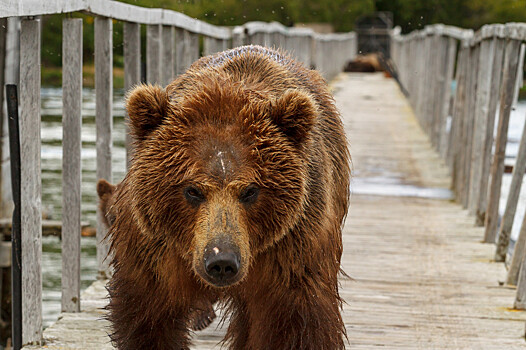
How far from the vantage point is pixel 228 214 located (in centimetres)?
321

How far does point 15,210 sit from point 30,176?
0.65 ft

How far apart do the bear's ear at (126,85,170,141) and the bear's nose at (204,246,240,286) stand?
24.5 inches

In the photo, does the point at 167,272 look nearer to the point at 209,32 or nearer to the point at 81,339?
the point at 81,339

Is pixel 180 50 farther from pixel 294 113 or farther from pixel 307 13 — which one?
pixel 307 13

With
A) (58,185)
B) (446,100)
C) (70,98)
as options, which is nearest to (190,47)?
(70,98)

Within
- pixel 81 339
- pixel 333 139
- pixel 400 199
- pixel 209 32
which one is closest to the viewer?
pixel 333 139

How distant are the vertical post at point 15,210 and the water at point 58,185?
631 centimetres

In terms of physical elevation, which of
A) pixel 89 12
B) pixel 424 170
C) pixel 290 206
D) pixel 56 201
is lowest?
pixel 56 201

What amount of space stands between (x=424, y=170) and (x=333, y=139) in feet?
23.4

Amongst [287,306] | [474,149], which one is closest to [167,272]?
[287,306]

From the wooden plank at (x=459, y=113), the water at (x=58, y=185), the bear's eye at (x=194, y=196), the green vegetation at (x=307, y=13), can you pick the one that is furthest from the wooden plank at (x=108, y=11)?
the water at (x=58, y=185)

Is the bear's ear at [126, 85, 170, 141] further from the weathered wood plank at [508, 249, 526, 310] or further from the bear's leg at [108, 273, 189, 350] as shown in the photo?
the weathered wood plank at [508, 249, 526, 310]

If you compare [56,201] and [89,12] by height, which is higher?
[89,12]

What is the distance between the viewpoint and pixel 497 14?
2636cm
